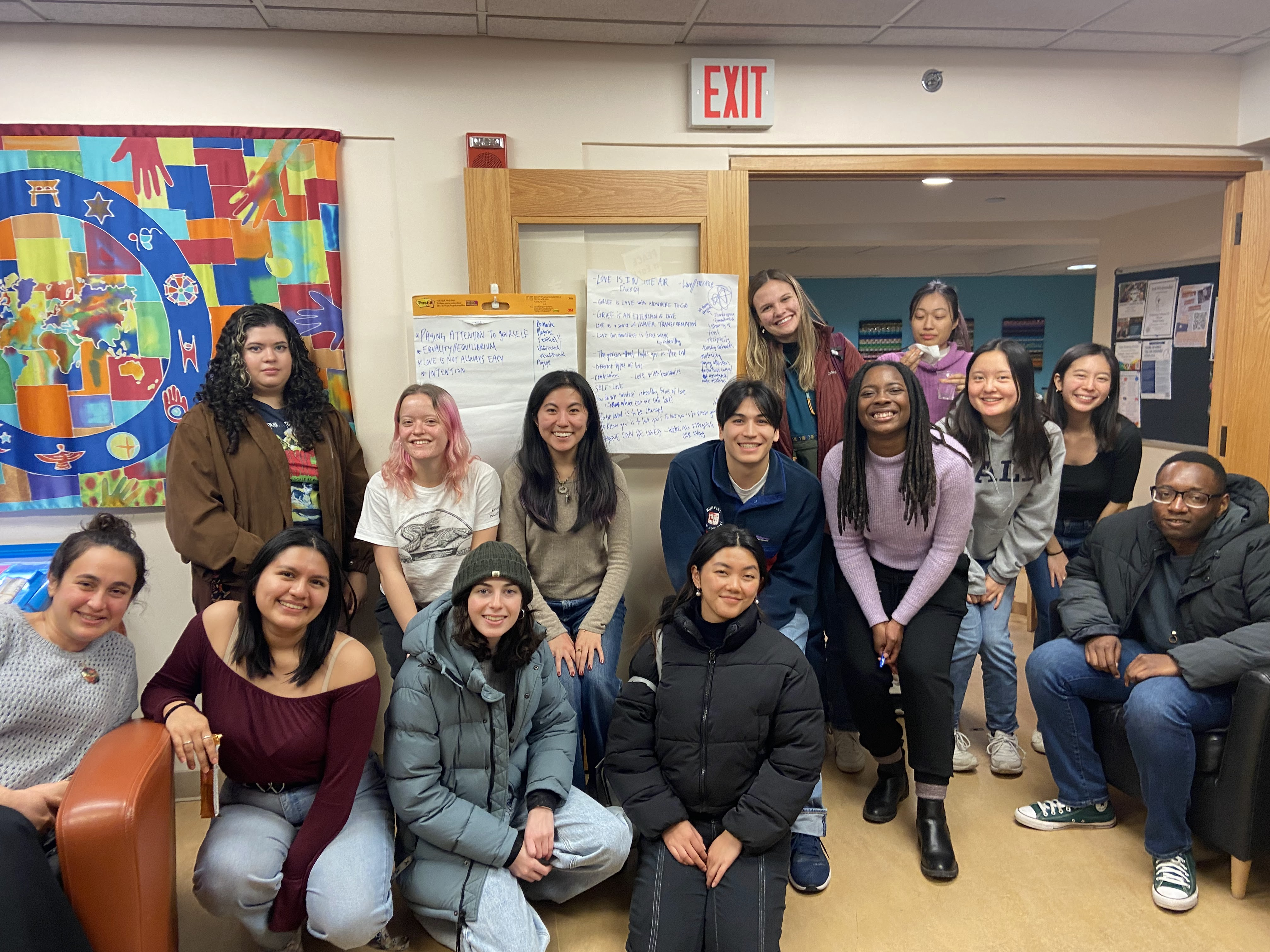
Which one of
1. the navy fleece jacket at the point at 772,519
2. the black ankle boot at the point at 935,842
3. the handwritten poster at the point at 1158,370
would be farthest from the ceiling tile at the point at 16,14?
the handwritten poster at the point at 1158,370

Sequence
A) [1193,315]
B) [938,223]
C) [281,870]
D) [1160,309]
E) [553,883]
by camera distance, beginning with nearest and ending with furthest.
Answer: [281,870]
[553,883]
[1193,315]
[1160,309]
[938,223]

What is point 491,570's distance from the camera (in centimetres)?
185

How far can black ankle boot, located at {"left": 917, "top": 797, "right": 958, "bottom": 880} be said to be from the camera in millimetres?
2170

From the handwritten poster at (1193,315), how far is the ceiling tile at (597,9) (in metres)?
3.60

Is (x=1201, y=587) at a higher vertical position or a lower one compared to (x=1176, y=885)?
higher

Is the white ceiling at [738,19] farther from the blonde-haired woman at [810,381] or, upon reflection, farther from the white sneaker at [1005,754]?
the white sneaker at [1005,754]

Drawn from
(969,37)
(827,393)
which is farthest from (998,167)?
(827,393)

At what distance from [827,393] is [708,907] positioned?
63.4 inches

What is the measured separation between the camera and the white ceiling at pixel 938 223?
471cm

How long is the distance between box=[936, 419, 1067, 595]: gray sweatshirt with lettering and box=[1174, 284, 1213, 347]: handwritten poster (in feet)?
8.62

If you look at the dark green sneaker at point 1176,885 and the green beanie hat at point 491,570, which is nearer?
the green beanie hat at point 491,570

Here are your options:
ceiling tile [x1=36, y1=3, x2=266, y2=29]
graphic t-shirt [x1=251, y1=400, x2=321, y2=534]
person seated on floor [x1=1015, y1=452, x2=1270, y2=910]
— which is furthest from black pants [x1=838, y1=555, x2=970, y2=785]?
ceiling tile [x1=36, y1=3, x2=266, y2=29]

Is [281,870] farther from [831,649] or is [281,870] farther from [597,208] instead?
[597,208]

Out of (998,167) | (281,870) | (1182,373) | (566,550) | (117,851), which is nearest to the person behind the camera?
(117,851)
